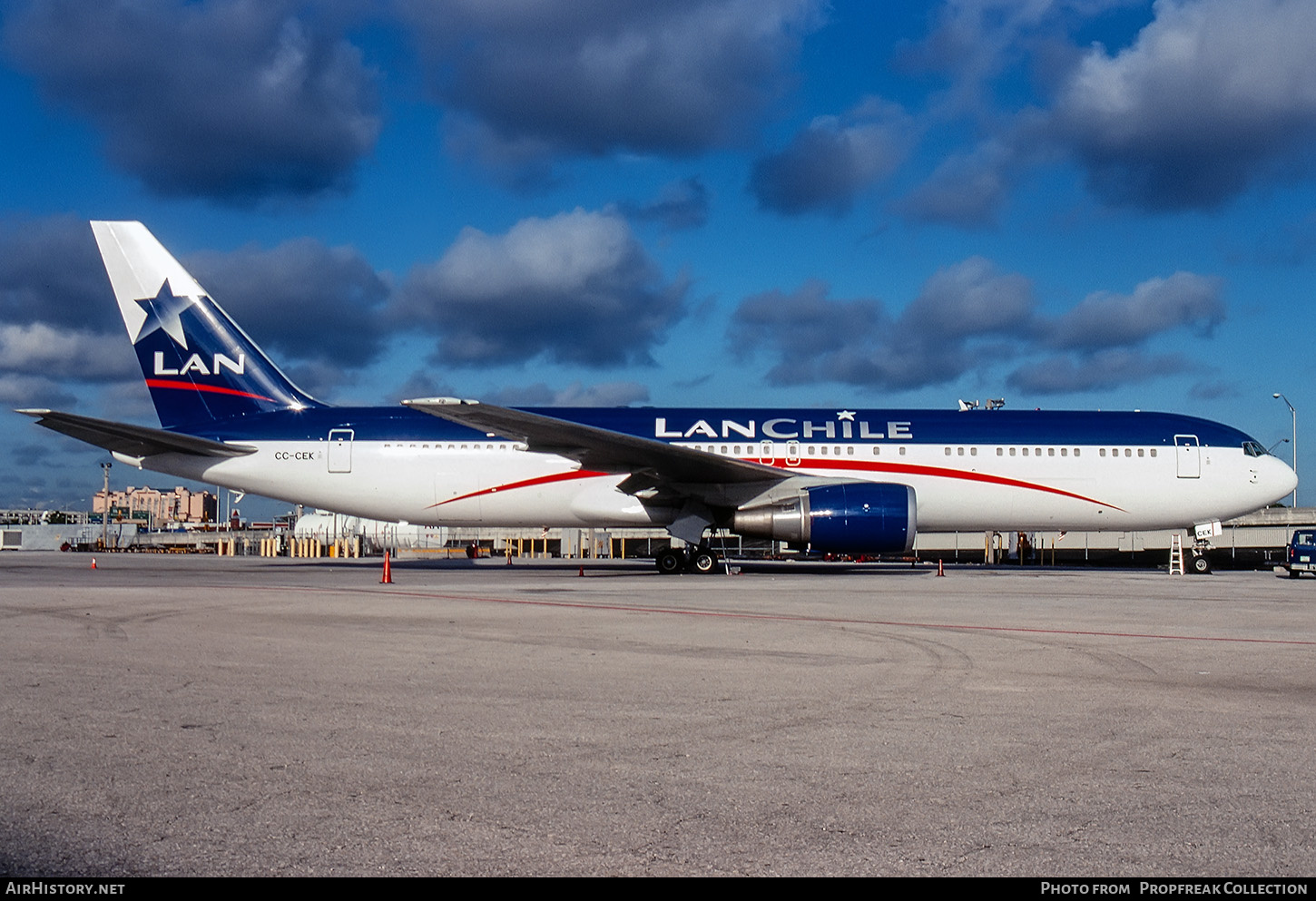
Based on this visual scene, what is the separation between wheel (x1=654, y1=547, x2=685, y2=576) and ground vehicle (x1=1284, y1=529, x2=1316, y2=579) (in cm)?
1402

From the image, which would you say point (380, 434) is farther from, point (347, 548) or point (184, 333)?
point (347, 548)

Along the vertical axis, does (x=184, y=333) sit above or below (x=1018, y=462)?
above

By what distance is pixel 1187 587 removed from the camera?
55.6 ft

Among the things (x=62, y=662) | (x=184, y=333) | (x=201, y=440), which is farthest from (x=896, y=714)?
(x=184, y=333)

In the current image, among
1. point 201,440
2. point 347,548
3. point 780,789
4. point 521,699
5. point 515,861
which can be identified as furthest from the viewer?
point 347,548

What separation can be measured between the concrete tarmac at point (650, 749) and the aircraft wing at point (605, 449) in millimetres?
8238

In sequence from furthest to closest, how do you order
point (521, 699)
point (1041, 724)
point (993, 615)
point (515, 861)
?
1. point (993, 615)
2. point (521, 699)
3. point (1041, 724)
4. point (515, 861)

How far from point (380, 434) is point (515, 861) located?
19838 millimetres

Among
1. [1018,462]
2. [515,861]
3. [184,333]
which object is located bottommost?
[515,861]

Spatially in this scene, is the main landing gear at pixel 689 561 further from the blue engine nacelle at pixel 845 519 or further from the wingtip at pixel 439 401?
the wingtip at pixel 439 401

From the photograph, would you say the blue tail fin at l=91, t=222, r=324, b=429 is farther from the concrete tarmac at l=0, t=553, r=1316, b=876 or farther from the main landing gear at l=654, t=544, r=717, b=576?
the concrete tarmac at l=0, t=553, r=1316, b=876

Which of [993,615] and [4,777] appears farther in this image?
[993,615]

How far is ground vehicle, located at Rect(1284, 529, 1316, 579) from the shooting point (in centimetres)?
2245

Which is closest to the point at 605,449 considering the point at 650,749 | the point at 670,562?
the point at 670,562
